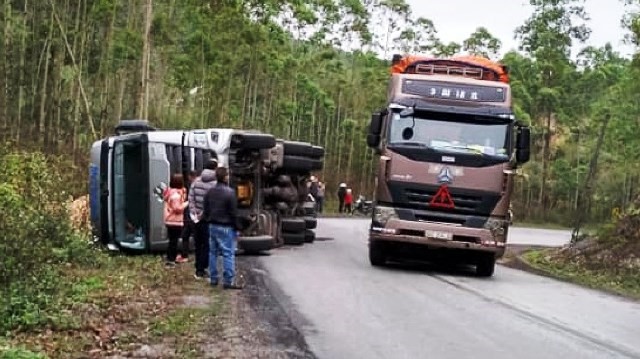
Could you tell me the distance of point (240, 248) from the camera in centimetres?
1770

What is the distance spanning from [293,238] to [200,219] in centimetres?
713

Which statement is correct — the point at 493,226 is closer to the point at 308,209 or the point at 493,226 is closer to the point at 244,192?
the point at 244,192

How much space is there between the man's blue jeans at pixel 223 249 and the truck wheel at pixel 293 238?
25.0ft

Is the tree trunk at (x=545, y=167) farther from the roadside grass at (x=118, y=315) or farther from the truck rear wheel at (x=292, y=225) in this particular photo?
the roadside grass at (x=118, y=315)

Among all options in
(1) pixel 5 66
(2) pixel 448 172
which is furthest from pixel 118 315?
(1) pixel 5 66

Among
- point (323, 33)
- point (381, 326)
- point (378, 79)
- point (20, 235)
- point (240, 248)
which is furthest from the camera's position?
point (378, 79)

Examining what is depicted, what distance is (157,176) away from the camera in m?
16.6

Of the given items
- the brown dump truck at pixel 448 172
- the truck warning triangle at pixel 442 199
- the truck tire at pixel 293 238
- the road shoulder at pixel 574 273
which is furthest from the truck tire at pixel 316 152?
the truck warning triangle at pixel 442 199

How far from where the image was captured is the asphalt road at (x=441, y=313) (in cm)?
934

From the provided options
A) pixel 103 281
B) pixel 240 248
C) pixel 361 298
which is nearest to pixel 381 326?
pixel 361 298

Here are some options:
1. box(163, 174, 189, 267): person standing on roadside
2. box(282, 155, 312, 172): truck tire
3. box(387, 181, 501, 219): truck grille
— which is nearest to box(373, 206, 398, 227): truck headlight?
box(387, 181, 501, 219): truck grille

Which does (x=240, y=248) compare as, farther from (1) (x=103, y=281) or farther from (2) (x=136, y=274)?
(1) (x=103, y=281)

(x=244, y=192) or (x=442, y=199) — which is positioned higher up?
(x=442, y=199)

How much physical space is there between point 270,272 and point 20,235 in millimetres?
4574
